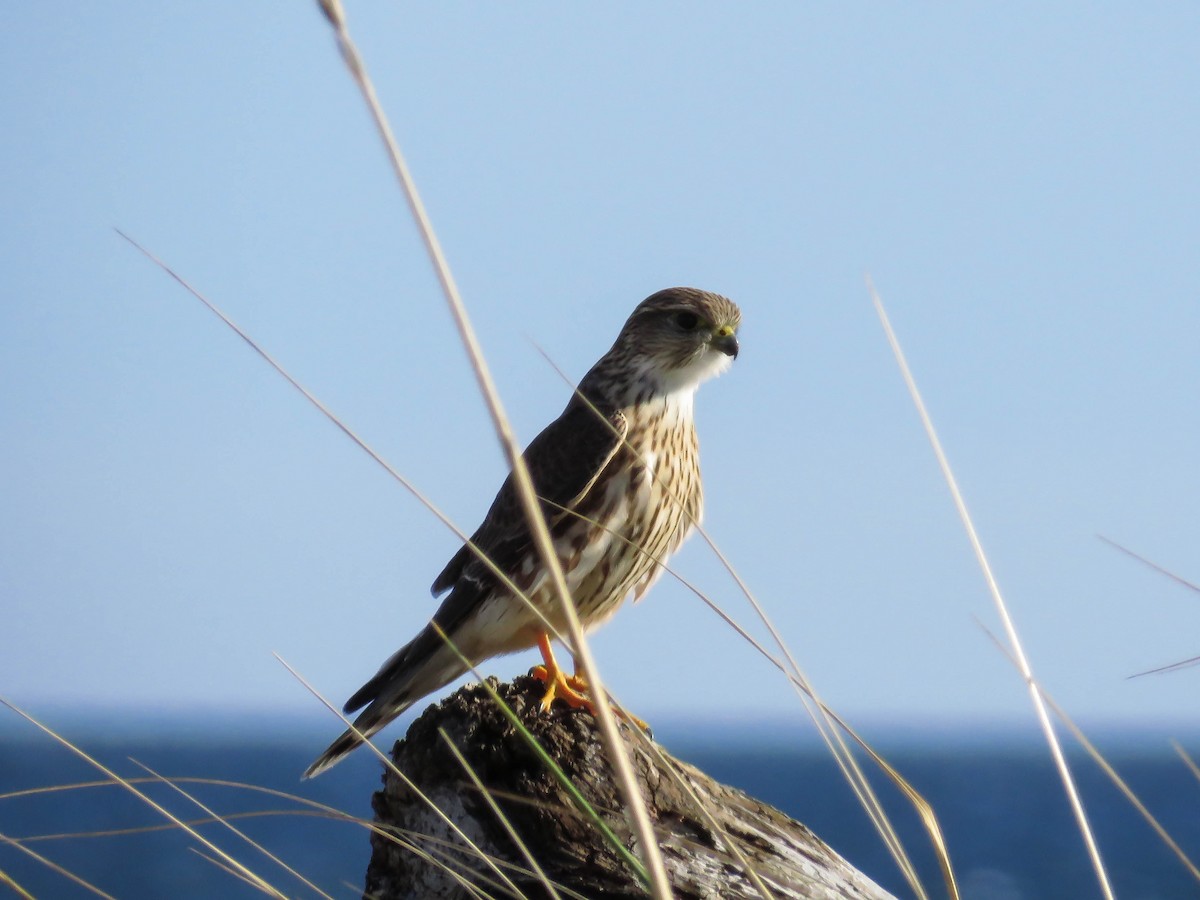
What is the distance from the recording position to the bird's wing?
3.71 metres

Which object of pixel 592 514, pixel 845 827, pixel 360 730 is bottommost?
pixel 360 730

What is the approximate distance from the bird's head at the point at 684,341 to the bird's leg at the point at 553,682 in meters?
0.89

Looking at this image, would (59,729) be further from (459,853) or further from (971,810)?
(971,810)

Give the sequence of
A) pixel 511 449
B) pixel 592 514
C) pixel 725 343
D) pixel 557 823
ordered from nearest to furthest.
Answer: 1. pixel 511 449
2. pixel 557 823
3. pixel 592 514
4. pixel 725 343

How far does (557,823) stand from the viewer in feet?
8.04

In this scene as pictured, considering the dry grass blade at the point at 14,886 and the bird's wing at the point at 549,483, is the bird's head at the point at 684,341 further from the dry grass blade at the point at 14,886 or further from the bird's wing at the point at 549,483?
the dry grass blade at the point at 14,886

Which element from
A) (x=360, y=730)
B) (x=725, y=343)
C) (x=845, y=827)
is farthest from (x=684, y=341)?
(x=845, y=827)

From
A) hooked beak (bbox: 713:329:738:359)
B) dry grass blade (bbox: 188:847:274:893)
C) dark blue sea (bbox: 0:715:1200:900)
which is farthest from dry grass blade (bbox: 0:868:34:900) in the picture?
dark blue sea (bbox: 0:715:1200:900)

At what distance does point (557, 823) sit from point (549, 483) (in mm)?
1431

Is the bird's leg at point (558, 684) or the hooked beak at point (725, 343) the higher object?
the hooked beak at point (725, 343)

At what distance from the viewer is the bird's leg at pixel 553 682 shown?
309 cm

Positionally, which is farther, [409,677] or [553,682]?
[409,677]

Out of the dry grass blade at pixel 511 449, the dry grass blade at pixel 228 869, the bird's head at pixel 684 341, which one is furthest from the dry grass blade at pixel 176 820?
the bird's head at pixel 684 341

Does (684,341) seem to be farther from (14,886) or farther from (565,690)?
(14,886)
